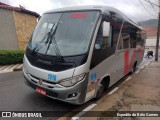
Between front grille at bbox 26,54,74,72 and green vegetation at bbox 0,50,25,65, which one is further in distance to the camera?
green vegetation at bbox 0,50,25,65

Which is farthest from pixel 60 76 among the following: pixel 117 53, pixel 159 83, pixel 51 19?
pixel 159 83

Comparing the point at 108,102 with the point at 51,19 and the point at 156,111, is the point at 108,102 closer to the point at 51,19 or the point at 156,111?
the point at 156,111

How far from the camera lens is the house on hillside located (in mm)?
14331

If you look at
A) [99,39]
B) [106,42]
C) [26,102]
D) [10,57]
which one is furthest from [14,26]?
[99,39]

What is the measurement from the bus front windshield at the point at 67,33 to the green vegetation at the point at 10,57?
23.6 feet

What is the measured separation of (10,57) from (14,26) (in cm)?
437

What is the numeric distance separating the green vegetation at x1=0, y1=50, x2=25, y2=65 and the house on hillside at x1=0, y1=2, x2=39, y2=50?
7.56 ft

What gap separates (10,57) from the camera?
12195mm

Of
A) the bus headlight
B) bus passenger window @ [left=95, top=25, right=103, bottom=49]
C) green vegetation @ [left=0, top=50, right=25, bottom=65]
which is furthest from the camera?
green vegetation @ [left=0, top=50, right=25, bottom=65]

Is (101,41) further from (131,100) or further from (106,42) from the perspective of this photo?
(131,100)

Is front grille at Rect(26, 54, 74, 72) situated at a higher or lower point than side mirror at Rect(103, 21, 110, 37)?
lower

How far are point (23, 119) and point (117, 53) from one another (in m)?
3.78

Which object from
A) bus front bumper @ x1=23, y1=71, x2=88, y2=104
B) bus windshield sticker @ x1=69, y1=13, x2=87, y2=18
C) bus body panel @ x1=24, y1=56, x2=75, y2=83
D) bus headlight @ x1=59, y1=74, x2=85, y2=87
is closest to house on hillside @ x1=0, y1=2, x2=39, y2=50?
bus body panel @ x1=24, y1=56, x2=75, y2=83

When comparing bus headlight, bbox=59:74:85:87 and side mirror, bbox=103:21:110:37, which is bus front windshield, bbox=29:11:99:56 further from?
bus headlight, bbox=59:74:85:87
